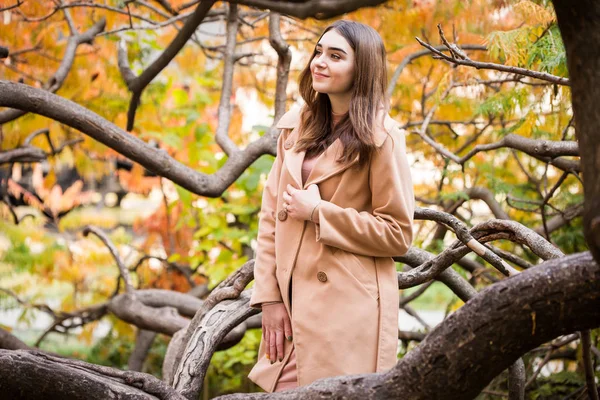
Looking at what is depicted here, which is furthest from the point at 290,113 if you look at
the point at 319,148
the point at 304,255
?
the point at 304,255

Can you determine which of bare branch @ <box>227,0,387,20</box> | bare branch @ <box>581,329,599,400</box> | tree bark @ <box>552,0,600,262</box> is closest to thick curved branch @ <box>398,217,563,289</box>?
bare branch @ <box>581,329,599,400</box>

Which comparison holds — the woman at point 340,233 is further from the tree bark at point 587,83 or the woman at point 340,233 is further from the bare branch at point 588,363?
the tree bark at point 587,83

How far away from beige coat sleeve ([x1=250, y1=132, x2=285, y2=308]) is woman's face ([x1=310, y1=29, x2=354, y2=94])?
297 mm

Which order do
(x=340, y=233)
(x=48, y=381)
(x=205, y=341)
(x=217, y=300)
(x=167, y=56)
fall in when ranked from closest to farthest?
(x=48, y=381)
(x=340, y=233)
(x=205, y=341)
(x=217, y=300)
(x=167, y=56)

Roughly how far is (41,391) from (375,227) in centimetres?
103

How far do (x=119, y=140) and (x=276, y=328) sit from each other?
1391mm

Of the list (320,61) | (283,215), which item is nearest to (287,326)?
(283,215)

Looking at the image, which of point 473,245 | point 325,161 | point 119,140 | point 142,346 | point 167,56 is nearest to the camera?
point 325,161

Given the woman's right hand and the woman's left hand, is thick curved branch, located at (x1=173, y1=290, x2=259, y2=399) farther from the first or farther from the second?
the woman's left hand

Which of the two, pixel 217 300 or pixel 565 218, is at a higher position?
A: pixel 565 218

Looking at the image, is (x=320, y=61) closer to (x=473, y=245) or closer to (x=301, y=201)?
(x=301, y=201)

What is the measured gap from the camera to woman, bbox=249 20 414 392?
7.29 ft

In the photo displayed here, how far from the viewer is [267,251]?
2414 millimetres

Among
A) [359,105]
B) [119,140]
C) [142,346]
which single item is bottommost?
[359,105]
